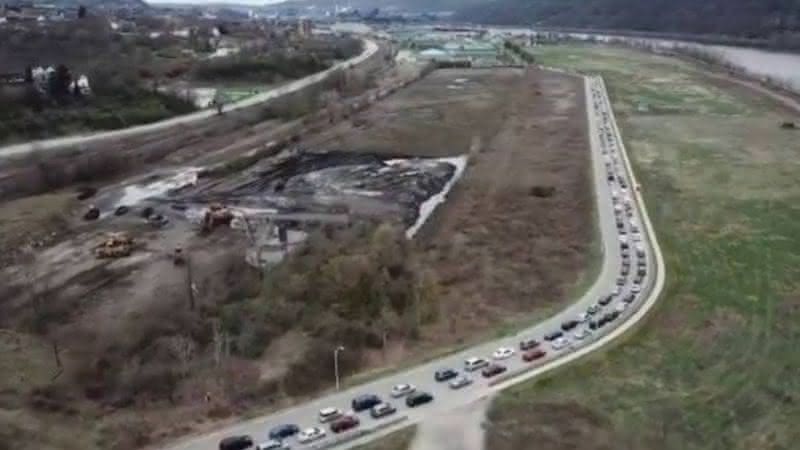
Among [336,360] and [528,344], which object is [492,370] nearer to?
[528,344]

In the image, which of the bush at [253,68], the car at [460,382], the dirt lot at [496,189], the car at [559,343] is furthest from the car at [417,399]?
the bush at [253,68]

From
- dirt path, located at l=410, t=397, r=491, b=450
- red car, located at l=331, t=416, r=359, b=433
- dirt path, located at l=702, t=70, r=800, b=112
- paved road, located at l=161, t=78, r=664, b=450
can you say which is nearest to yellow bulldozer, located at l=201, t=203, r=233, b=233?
paved road, located at l=161, t=78, r=664, b=450

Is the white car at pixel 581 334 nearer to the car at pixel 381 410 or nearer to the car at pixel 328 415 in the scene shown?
the car at pixel 381 410

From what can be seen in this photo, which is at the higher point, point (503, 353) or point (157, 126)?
point (157, 126)

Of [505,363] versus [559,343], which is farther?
[559,343]

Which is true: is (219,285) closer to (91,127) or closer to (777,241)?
(777,241)

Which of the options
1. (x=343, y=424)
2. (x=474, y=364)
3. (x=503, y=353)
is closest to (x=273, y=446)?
(x=343, y=424)

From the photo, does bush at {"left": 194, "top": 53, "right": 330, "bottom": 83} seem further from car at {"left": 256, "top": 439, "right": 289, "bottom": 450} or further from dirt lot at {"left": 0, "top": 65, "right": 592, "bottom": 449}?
car at {"left": 256, "top": 439, "right": 289, "bottom": 450}
